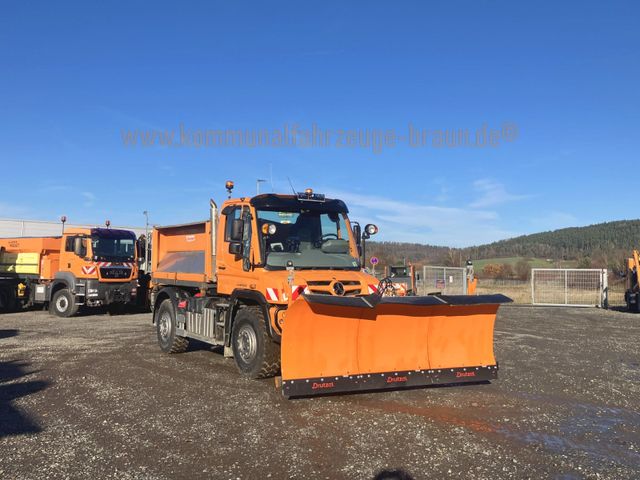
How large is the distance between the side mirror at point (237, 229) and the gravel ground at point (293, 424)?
2.15 metres

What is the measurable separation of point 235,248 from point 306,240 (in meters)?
1.11

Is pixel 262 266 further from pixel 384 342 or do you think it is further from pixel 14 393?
pixel 14 393

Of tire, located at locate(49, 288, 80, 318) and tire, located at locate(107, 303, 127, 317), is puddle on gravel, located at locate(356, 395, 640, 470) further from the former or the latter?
tire, located at locate(107, 303, 127, 317)

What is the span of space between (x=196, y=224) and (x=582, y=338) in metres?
10.1

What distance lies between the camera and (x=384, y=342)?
6.96 meters

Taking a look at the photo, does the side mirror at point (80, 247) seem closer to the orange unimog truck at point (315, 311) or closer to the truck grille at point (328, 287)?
the orange unimog truck at point (315, 311)

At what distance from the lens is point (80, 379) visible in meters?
8.25

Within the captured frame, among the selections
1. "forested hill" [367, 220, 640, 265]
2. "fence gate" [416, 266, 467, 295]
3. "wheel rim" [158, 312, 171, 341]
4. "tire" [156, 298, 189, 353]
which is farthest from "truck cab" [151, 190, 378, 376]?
"forested hill" [367, 220, 640, 265]

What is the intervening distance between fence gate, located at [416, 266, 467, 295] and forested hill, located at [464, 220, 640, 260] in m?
46.1

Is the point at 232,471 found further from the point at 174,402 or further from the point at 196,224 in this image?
the point at 196,224

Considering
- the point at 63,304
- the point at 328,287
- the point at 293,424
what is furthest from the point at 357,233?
the point at 63,304

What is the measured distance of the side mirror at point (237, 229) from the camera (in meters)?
8.17

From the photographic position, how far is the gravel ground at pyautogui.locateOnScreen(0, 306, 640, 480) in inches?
189

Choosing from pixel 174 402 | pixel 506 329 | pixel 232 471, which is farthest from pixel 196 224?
pixel 506 329
